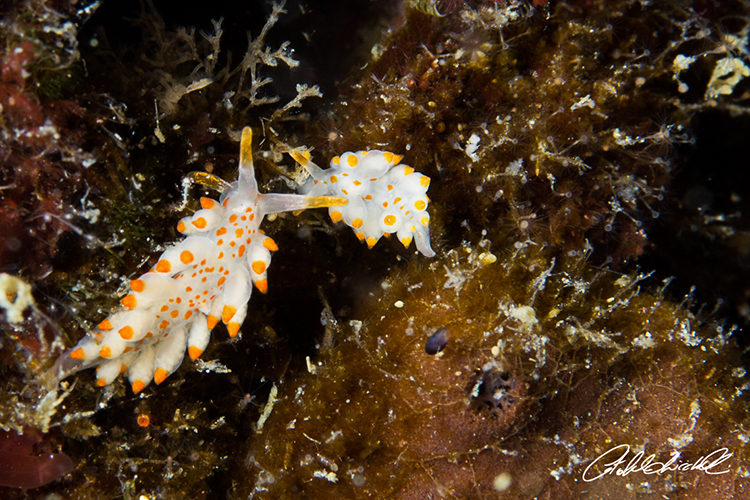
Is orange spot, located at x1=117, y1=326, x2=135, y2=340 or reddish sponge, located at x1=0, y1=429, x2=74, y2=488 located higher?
orange spot, located at x1=117, y1=326, x2=135, y2=340

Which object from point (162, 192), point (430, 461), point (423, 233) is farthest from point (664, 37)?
point (162, 192)

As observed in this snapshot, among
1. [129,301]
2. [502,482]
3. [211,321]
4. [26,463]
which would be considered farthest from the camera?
[502,482]

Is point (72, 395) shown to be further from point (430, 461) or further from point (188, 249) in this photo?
point (430, 461)

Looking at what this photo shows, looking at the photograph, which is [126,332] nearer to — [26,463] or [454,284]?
[26,463]

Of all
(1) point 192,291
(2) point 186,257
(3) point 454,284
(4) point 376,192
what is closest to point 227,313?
(1) point 192,291
